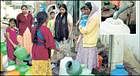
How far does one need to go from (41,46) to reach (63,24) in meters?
0.45

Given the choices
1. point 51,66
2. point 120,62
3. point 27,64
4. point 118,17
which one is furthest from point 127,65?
point 27,64

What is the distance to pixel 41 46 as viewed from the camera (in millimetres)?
3953

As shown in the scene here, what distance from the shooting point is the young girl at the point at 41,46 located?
12.9ft

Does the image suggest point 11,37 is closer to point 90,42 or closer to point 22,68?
point 22,68

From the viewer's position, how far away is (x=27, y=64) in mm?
4027

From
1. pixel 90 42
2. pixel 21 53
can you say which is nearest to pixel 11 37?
pixel 21 53

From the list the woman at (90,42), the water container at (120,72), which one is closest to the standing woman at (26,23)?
the woman at (90,42)

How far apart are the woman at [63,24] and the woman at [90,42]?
13 cm

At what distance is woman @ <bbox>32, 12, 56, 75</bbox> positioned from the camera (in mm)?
3922

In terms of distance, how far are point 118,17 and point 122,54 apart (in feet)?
1.29

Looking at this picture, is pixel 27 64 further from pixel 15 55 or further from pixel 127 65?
pixel 127 65

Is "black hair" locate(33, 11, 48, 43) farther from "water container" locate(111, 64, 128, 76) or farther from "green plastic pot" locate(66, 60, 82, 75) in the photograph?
"water container" locate(111, 64, 128, 76)

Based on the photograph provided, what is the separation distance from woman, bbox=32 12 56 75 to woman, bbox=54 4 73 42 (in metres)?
0.29

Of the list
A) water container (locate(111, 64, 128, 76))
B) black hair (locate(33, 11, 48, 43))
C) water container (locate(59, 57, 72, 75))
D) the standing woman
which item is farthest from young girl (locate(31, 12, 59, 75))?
water container (locate(111, 64, 128, 76))
